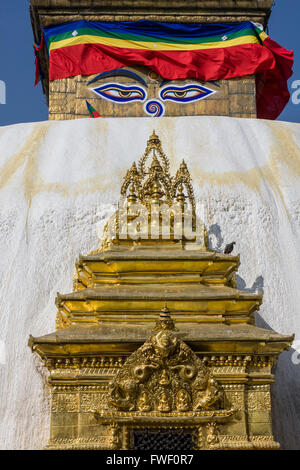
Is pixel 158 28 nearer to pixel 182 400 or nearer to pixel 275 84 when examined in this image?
pixel 275 84

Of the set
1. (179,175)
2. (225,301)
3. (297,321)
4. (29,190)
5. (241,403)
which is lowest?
(241,403)

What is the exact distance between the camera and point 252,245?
1073 centimetres

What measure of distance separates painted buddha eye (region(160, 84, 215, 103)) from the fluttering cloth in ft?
0.92

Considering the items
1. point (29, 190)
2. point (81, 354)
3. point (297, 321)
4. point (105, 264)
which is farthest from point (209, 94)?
point (81, 354)

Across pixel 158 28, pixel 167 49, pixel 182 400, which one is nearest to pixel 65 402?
pixel 182 400

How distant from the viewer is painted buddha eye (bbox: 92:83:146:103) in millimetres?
16297

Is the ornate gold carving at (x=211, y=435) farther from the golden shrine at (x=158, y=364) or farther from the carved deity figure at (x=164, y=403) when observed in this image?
the carved deity figure at (x=164, y=403)

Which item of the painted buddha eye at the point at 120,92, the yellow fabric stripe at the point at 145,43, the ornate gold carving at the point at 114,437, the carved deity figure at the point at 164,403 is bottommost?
the ornate gold carving at the point at 114,437

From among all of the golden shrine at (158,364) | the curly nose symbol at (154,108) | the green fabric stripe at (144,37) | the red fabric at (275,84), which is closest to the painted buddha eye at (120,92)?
the curly nose symbol at (154,108)

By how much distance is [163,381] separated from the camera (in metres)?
5.93

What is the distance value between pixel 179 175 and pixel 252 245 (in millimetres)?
3001

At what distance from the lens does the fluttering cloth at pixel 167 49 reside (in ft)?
54.1

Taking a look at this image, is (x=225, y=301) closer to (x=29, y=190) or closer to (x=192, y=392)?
(x=192, y=392)

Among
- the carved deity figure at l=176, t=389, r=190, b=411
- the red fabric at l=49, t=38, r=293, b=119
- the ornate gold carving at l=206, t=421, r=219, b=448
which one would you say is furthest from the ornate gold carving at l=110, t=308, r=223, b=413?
the red fabric at l=49, t=38, r=293, b=119
